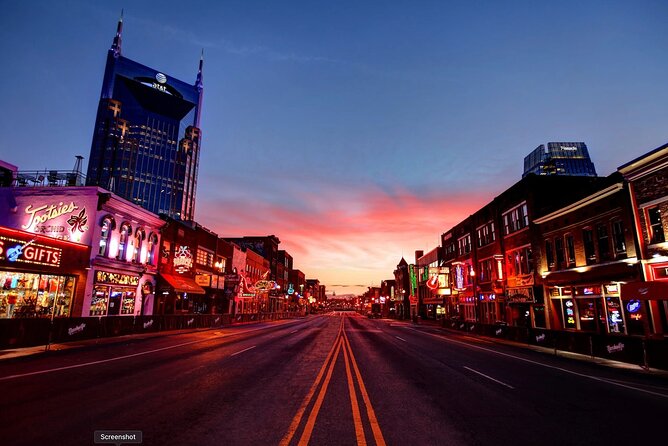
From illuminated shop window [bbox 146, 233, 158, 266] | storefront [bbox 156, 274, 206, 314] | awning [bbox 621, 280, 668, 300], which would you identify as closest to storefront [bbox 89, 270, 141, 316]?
illuminated shop window [bbox 146, 233, 158, 266]

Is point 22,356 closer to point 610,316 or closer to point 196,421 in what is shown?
point 196,421

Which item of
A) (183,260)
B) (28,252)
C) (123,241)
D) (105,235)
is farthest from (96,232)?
(183,260)

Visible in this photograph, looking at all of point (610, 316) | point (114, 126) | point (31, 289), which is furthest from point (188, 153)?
point (610, 316)

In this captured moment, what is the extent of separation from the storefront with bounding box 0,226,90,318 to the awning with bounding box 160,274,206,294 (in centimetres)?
940

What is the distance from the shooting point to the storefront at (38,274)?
765 inches

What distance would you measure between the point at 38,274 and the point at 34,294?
1.14 meters

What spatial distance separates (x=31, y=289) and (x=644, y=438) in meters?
27.0

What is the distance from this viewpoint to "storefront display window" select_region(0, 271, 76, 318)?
19703 millimetres

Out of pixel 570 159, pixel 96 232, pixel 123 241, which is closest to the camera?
pixel 96 232

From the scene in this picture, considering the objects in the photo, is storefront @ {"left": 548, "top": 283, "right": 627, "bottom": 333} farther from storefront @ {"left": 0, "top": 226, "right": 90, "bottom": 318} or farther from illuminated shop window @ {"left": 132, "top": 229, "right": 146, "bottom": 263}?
A: illuminated shop window @ {"left": 132, "top": 229, "right": 146, "bottom": 263}

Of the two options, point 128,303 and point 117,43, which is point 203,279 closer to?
point 128,303

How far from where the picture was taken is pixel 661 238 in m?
18.5

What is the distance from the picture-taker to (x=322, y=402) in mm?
7996

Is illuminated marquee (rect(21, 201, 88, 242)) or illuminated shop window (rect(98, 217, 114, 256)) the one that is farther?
illuminated shop window (rect(98, 217, 114, 256))
